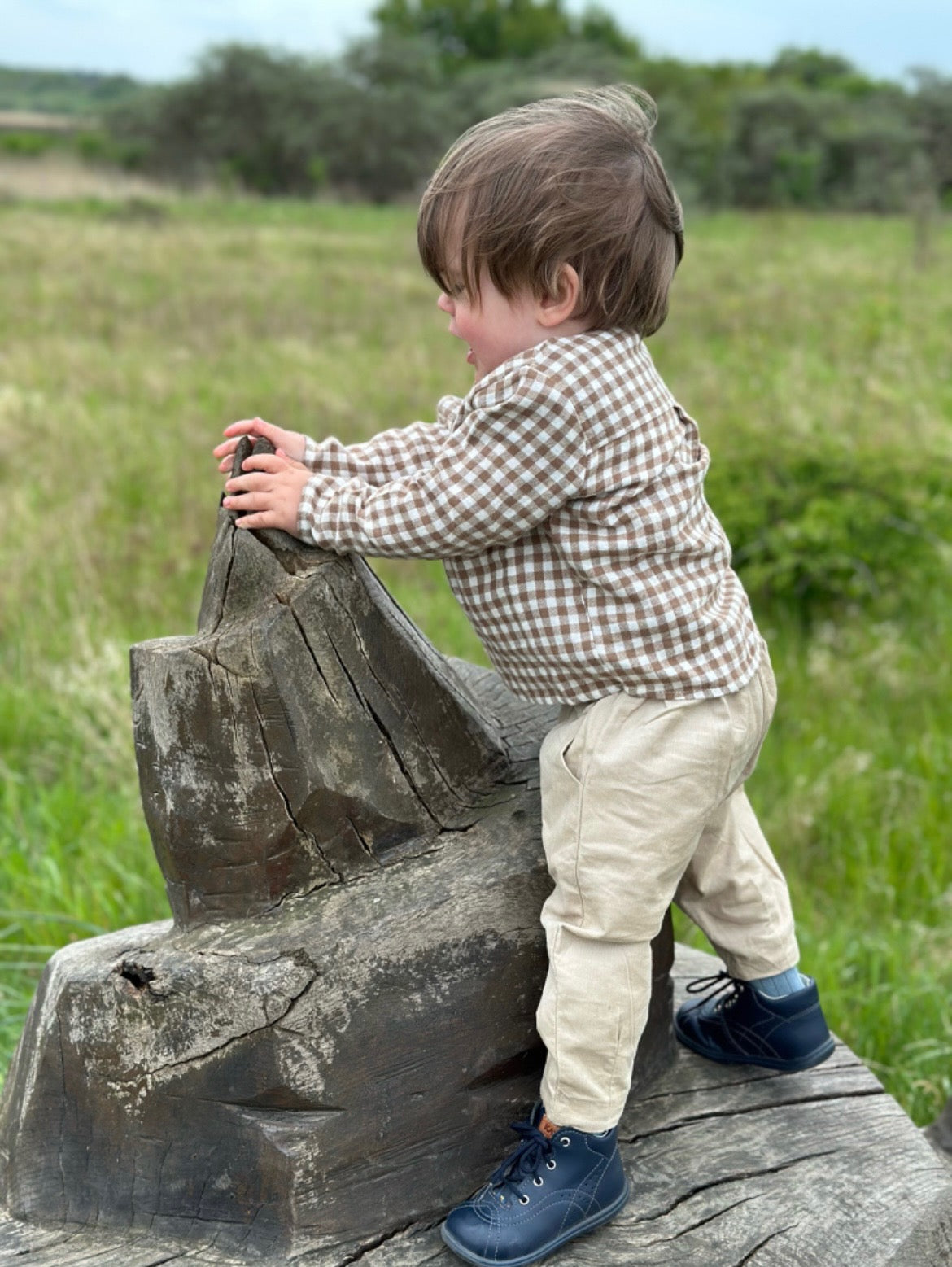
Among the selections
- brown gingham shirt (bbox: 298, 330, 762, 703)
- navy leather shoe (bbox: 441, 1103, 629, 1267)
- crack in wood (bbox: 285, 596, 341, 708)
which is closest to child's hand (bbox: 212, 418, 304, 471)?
brown gingham shirt (bbox: 298, 330, 762, 703)

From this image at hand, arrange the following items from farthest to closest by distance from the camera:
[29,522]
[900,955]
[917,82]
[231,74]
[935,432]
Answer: [231,74] → [917,82] → [935,432] → [29,522] → [900,955]

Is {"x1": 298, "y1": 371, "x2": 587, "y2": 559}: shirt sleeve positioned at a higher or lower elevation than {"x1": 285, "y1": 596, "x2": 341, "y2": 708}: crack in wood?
higher

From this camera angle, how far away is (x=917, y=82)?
31.1 meters

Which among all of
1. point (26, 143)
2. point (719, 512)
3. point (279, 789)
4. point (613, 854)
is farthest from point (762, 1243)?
point (26, 143)

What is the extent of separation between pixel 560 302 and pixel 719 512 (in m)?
3.94

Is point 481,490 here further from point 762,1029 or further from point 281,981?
point 762,1029

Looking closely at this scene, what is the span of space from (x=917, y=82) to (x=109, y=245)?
24.3m

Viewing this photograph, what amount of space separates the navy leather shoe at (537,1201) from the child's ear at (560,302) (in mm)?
1254

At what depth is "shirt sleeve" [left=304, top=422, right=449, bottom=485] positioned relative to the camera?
6.91 feet

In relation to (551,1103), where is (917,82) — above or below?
above

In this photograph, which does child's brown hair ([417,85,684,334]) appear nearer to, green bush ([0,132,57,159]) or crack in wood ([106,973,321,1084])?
crack in wood ([106,973,321,1084])

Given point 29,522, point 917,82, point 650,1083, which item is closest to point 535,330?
point 650,1083

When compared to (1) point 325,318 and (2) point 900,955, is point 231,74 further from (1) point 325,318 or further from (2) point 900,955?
(2) point 900,955

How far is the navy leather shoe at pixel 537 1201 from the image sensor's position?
1.93 metres
